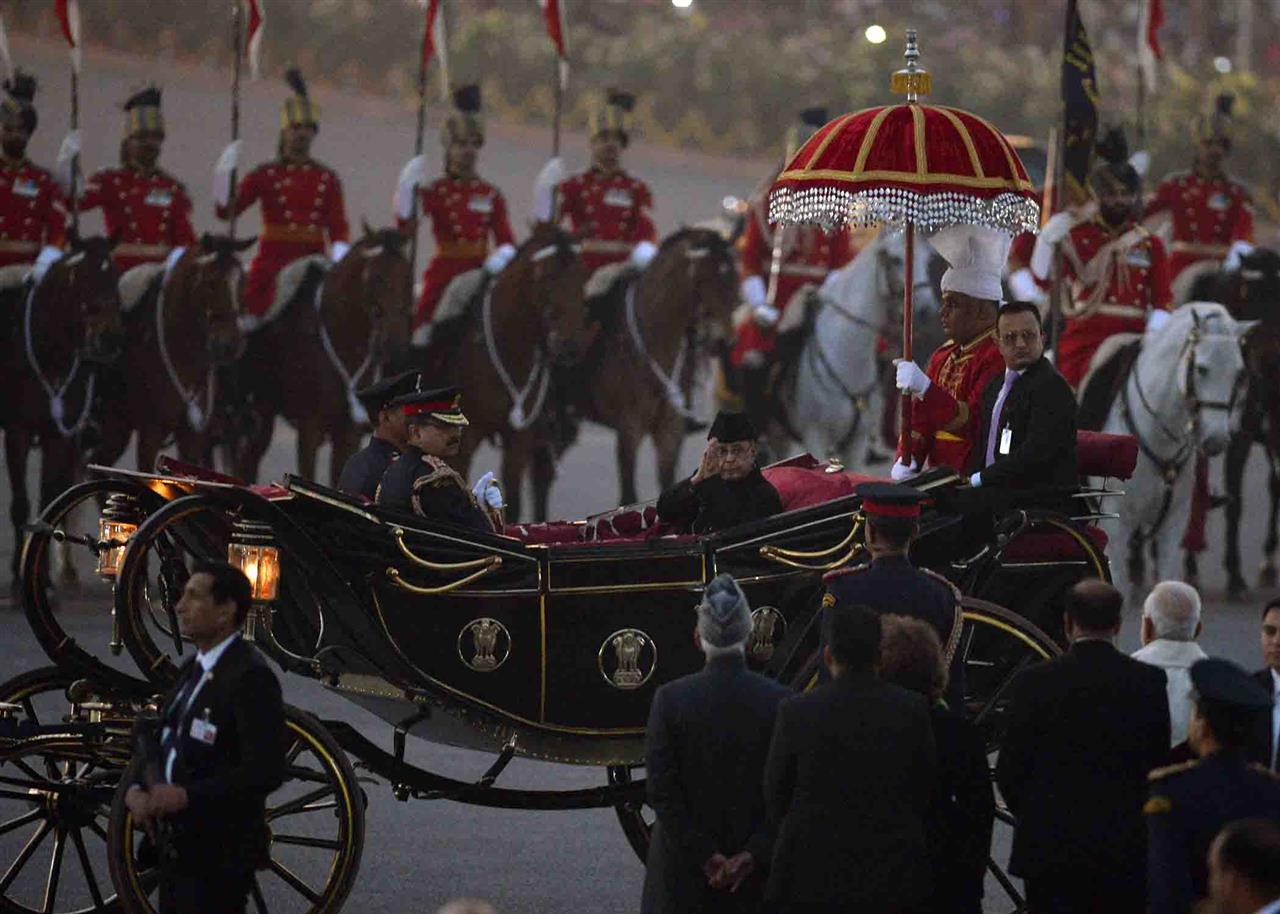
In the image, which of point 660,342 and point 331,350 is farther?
point 660,342

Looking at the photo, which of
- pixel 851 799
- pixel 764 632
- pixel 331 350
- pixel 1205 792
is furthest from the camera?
pixel 331 350

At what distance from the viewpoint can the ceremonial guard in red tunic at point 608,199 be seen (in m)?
18.3

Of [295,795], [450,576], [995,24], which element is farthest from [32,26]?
[450,576]

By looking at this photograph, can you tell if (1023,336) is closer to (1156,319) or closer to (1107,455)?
(1107,455)

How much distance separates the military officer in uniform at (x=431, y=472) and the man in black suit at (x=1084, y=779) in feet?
7.81

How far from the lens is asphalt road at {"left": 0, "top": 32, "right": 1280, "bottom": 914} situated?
861 centimetres

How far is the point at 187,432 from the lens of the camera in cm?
1542

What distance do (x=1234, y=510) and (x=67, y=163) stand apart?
310 inches

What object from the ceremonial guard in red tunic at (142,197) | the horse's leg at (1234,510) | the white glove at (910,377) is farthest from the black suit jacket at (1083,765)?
the ceremonial guard in red tunic at (142,197)

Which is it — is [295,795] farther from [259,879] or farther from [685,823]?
[685,823]

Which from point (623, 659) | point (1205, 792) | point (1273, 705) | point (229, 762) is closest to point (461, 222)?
point (623, 659)

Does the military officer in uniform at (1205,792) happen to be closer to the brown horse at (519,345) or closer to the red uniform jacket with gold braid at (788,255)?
the brown horse at (519,345)

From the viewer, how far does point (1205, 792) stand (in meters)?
5.61

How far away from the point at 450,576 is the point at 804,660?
4.06 ft
